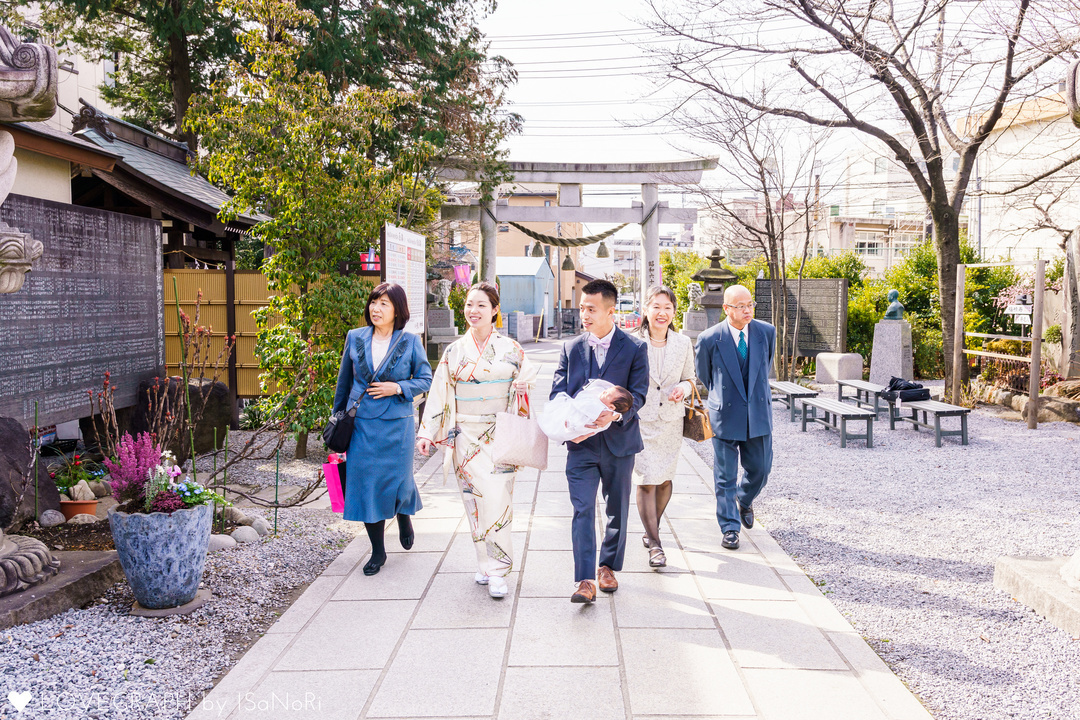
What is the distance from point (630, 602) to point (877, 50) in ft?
32.1

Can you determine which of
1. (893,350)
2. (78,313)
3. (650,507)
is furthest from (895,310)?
(78,313)

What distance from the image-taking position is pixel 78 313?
6.11m

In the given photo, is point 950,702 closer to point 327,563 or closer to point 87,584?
point 327,563

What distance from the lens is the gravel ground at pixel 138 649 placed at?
3.06 meters

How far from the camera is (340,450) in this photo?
4.65 m

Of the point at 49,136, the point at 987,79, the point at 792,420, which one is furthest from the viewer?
the point at 792,420

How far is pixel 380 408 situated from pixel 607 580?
1710 millimetres

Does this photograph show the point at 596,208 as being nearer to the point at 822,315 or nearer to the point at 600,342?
the point at 822,315

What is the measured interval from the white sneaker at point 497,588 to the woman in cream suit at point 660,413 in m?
1.11

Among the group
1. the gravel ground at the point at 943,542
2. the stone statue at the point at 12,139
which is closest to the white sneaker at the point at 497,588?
the gravel ground at the point at 943,542

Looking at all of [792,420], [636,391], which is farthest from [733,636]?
[792,420]

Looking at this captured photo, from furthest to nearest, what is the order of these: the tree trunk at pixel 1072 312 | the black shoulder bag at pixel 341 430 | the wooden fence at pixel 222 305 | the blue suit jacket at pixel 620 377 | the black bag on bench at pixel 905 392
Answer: the tree trunk at pixel 1072 312, the black bag on bench at pixel 905 392, the wooden fence at pixel 222 305, the black shoulder bag at pixel 341 430, the blue suit jacket at pixel 620 377

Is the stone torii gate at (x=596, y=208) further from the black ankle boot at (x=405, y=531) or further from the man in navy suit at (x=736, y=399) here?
the black ankle boot at (x=405, y=531)

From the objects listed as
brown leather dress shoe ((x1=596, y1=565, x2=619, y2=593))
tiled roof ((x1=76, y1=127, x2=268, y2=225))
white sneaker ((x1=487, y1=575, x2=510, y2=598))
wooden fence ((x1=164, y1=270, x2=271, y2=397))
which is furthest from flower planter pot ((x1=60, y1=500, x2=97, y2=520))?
tiled roof ((x1=76, y1=127, x2=268, y2=225))
